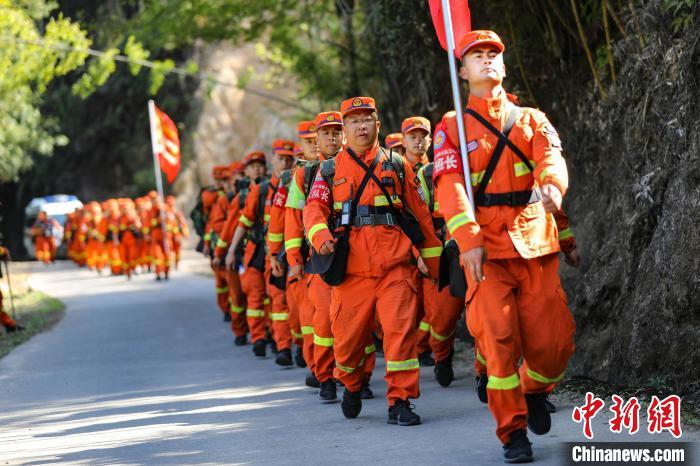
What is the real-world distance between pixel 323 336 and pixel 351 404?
116 cm

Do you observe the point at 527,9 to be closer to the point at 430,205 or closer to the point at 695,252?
the point at 430,205

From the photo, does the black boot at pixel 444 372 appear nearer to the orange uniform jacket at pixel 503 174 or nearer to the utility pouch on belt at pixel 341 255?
the utility pouch on belt at pixel 341 255

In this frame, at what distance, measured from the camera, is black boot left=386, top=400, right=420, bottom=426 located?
27.0 ft

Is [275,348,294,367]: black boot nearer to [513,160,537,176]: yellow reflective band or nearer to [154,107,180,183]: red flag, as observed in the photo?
[513,160,537,176]: yellow reflective band

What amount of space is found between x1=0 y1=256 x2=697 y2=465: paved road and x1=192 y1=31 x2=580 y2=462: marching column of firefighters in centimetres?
33

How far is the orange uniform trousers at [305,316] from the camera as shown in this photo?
10742 millimetres

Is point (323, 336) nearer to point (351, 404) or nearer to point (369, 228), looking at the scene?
point (351, 404)

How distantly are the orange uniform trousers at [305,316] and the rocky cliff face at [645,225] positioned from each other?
2.27 metres

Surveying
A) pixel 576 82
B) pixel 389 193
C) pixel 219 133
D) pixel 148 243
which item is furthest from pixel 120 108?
pixel 389 193

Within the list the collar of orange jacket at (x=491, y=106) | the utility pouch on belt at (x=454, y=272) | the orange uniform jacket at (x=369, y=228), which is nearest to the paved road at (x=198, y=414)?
the utility pouch on belt at (x=454, y=272)

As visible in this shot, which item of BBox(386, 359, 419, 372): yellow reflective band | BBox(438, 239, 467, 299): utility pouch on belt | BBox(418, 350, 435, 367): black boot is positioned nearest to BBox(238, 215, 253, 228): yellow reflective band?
BBox(418, 350, 435, 367): black boot

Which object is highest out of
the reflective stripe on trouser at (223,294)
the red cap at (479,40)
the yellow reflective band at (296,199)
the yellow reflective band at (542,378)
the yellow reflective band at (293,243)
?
the red cap at (479,40)

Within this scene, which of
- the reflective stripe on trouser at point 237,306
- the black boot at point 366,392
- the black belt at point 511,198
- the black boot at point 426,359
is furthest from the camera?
the reflective stripe on trouser at point 237,306

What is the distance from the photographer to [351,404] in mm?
8781
